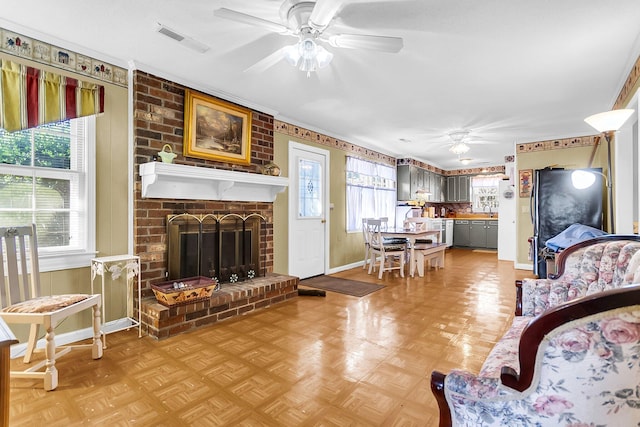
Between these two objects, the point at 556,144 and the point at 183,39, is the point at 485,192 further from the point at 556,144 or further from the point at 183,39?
the point at 183,39

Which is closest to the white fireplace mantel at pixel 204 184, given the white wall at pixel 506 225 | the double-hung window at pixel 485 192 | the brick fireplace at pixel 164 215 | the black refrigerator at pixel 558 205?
the brick fireplace at pixel 164 215

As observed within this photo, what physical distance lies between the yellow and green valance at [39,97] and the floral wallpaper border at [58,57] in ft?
0.35

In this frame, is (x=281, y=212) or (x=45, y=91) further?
(x=281, y=212)

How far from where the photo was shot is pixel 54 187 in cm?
258

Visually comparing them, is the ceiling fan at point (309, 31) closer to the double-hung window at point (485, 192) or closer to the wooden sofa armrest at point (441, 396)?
the wooden sofa armrest at point (441, 396)

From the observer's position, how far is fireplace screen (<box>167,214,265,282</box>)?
319cm

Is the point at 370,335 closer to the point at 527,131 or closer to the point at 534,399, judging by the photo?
the point at 534,399

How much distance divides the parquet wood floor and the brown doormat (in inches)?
25.2

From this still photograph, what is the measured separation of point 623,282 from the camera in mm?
1488

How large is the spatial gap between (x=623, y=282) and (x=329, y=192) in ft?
13.5

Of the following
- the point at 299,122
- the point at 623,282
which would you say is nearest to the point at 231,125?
the point at 299,122

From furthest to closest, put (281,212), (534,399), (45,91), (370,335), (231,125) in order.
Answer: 1. (281,212)
2. (231,125)
3. (370,335)
4. (45,91)
5. (534,399)

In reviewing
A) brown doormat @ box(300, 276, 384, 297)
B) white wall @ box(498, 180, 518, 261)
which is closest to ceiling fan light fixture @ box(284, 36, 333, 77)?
brown doormat @ box(300, 276, 384, 297)

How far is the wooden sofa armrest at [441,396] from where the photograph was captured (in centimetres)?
104
